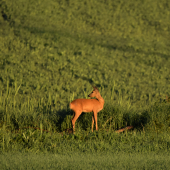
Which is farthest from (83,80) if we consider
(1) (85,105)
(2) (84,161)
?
(2) (84,161)

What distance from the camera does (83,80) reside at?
16406 mm

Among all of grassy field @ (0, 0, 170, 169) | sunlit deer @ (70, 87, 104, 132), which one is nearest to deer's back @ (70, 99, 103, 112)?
sunlit deer @ (70, 87, 104, 132)

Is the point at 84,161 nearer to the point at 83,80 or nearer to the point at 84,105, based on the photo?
the point at 84,105

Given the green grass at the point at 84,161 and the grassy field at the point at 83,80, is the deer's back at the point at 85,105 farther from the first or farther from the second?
the green grass at the point at 84,161

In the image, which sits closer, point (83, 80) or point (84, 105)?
point (84, 105)

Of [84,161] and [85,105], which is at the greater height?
[85,105]

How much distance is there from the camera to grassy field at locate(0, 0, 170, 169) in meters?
5.82

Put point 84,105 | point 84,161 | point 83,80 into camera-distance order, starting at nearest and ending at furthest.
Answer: point 84,161 < point 84,105 < point 83,80

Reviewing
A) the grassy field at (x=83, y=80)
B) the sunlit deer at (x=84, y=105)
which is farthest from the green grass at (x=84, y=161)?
the sunlit deer at (x=84, y=105)

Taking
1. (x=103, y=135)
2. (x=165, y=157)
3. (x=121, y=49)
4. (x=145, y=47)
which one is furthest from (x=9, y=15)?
(x=165, y=157)

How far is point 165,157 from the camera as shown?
5.47 meters

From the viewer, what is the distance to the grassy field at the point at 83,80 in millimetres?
5816

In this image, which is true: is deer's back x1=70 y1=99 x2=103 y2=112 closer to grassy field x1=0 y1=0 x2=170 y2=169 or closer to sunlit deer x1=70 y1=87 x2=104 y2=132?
sunlit deer x1=70 y1=87 x2=104 y2=132

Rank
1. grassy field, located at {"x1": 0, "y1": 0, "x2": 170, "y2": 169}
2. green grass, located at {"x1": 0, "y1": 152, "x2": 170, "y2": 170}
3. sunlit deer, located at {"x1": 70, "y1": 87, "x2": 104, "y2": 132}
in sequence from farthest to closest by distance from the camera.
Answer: sunlit deer, located at {"x1": 70, "y1": 87, "x2": 104, "y2": 132} → grassy field, located at {"x1": 0, "y1": 0, "x2": 170, "y2": 169} → green grass, located at {"x1": 0, "y1": 152, "x2": 170, "y2": 170}
